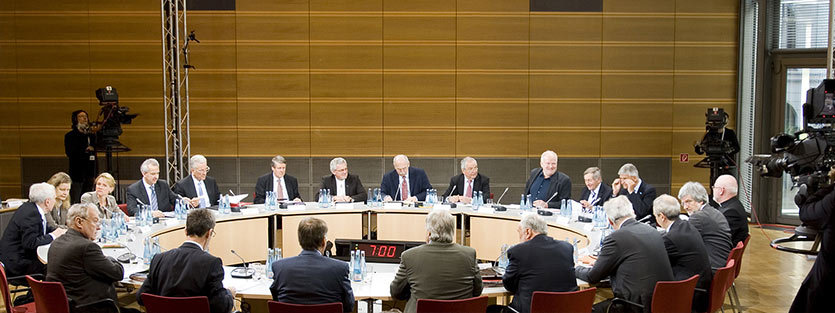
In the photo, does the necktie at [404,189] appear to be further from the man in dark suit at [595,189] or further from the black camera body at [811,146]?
the black camera body at [811,146]

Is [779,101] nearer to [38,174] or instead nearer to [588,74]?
[588,74]

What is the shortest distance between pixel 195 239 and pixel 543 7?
23.5 ft

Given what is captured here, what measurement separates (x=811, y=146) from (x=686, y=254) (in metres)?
1.49

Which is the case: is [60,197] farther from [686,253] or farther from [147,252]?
[686,253]

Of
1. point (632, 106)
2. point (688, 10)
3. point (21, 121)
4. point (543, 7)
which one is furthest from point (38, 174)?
point (688, 10)

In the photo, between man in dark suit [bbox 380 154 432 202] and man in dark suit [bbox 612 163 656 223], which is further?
man in dark suit [bbox 380 154 432 202]

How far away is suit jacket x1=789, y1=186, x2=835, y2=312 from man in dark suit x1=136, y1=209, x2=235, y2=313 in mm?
3351

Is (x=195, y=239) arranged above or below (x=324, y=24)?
below

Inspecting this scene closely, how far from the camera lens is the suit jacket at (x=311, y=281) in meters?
3.62

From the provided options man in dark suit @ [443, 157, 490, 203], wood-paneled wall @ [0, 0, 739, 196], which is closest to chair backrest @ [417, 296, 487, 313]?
man in dark suit @ [443, 157, 490, 203]

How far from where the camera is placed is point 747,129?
9.90m

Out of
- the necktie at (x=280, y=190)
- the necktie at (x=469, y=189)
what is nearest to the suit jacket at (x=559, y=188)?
the necktie at (x=469, y=189)

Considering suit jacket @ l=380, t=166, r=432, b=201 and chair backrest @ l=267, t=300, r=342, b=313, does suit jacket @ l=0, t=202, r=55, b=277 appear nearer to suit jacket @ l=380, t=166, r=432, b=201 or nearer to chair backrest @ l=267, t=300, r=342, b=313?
chair backrest @ l=267, t=300, r=342, b=313

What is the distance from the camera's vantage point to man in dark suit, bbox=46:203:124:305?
3951mm
